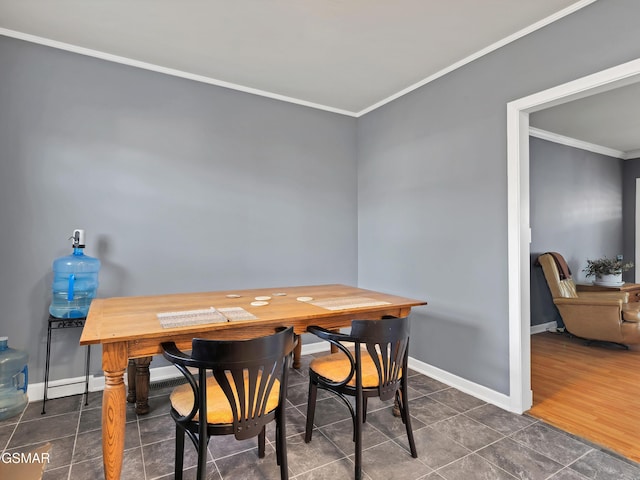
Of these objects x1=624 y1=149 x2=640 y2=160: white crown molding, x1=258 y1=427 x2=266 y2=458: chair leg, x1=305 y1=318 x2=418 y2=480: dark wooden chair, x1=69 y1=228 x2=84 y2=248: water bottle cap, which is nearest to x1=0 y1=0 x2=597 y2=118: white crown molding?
x1=69 y1=228 x2=84 y2=248: water bottle cap

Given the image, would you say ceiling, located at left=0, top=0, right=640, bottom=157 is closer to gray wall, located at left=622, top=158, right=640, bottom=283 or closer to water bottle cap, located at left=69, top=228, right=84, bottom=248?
water bottle cap, located at left=69, top=228, right=84, bottom=248

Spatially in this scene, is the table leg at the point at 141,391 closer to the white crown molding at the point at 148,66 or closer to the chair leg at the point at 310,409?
the chair leg at the point at 310,409

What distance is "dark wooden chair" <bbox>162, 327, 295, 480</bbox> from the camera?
1379 millimetres

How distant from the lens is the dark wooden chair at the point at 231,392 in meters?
1.38

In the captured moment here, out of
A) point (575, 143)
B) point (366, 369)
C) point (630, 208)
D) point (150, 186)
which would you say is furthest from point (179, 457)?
point (630, 208)

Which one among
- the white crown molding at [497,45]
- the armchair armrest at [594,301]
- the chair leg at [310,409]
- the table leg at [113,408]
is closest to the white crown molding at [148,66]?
the white crown molding at [497,45]

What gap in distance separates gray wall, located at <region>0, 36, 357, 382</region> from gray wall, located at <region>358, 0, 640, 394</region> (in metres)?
0.72

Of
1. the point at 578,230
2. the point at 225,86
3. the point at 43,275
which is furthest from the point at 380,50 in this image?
the point at 578,230

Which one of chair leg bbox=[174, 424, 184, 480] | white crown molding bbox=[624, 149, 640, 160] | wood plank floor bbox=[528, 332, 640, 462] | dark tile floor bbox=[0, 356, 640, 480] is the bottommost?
dark tile floor bbox=[0, 356, 640, 480]

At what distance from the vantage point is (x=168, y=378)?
118 inches

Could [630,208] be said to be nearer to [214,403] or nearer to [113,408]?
[214,403]

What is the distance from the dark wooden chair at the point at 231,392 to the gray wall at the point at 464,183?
1.77 metres

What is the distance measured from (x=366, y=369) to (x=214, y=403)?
2.69 feet

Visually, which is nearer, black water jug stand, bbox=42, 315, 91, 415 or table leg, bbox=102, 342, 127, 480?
table leg, bbox=102, 342, 127, 480
